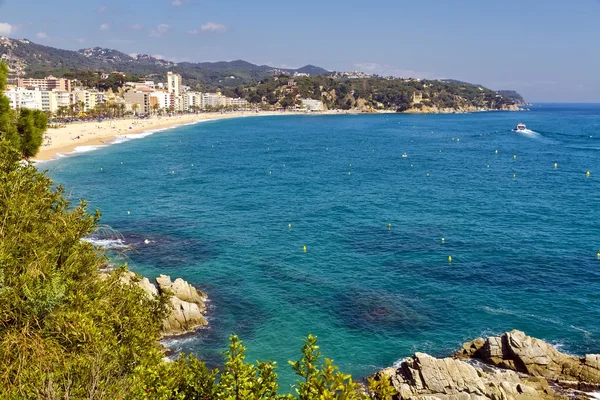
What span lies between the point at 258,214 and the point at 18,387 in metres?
45.0

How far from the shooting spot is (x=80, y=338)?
35.7 ft

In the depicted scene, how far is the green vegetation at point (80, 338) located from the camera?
908 cm

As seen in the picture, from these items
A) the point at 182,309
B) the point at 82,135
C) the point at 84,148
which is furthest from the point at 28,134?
the point at 82,135

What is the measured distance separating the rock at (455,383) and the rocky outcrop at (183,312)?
12459 millimetres

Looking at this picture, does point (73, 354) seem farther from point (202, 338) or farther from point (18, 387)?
point (202, 338)

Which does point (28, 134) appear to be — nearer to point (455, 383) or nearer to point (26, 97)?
point (455, 383)

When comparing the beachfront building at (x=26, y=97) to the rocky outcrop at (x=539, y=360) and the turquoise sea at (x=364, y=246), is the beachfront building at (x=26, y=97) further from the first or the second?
the rocky outcrop at (x=539, y=360)

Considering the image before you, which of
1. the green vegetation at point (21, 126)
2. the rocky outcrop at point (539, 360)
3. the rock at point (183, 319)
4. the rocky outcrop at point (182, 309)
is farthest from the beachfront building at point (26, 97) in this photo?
the rocky outcrop at point (539, 360)

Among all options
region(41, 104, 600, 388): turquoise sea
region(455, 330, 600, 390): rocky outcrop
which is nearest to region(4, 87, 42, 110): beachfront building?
region(41, 104, 600, 388): turquoise sea

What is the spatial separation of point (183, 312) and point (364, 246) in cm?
1900

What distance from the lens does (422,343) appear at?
27.1 metres

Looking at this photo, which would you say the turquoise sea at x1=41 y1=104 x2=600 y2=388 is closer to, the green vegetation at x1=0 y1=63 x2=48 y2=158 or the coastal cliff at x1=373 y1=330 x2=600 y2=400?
the coastal cliff at x1=373 y1=330 x2=600 y2=400

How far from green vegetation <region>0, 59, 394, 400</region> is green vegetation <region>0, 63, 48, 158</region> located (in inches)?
268

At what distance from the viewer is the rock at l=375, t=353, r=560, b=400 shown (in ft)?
66.3
